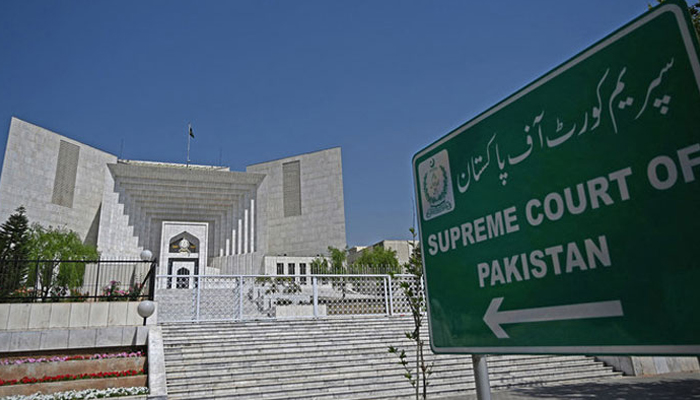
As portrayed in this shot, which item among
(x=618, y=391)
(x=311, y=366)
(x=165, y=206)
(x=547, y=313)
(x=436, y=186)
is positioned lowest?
(x=618, y=391)

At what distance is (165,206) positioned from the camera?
33750 mm

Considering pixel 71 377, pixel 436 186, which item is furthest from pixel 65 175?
pixel 436 186

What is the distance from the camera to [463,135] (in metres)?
1.26

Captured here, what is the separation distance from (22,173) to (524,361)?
32233 millimetres

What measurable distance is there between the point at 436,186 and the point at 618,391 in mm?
9532

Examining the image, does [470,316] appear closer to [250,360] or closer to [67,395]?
[67,395]

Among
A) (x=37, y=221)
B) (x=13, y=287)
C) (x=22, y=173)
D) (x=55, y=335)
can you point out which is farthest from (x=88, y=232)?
(x=55, y=335)

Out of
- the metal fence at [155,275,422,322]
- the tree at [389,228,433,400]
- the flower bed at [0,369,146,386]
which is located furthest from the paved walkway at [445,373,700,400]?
the flower bed at [0,369,146,386]

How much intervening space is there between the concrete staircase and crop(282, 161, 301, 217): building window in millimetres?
27034

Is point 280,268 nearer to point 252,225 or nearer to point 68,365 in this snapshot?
point 252,225

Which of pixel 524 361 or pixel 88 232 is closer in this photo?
pixel 524 361

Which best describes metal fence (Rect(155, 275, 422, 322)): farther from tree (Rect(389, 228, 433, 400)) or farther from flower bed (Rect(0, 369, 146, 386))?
tree (Rect(389, 228, 433, 400))

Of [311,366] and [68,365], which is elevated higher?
[68,365]

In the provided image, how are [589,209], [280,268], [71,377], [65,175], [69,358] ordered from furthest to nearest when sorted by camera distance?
[280,268], [65,175], [69,358], [71,377], [589,209]
